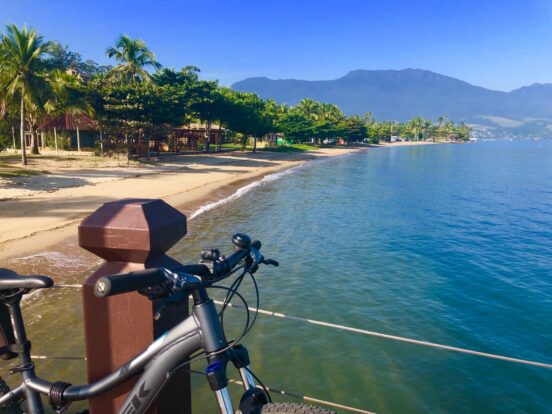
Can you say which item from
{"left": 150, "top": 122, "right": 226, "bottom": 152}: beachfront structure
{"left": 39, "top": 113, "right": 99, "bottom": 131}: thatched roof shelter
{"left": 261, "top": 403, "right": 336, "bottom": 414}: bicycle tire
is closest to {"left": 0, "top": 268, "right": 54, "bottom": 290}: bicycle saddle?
{"left": 261, "top": 403, "right": 336, "bottom": 414}: bicycle tire

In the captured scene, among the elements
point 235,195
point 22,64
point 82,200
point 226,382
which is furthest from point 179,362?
point 22,64

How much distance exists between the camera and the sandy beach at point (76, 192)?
1316 cm

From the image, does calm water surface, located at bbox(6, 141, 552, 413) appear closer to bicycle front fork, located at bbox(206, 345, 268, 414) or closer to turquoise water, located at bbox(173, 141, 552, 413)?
turquoise water, located at bbox(173, 141, 552, 413)

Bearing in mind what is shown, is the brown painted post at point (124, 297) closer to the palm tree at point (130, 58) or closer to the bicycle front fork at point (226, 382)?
the bicycle front fork at point (226, 382)

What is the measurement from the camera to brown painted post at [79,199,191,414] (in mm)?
2133

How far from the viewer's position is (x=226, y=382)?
187 cm

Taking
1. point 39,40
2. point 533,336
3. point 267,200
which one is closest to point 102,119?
point 39,40

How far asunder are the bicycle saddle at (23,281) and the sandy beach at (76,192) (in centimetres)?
936

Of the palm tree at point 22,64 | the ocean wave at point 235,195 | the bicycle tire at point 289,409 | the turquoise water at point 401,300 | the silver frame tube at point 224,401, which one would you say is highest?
the palm tree at point 22,64

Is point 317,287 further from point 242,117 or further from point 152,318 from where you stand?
point 242,117

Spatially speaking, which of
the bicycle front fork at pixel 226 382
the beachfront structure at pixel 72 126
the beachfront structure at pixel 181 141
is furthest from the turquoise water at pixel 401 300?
the beachfront structure at pixel 181 141

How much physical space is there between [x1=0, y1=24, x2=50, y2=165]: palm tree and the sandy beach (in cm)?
508

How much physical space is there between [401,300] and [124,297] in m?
8.59

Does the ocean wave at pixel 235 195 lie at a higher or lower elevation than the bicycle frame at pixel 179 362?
lower
